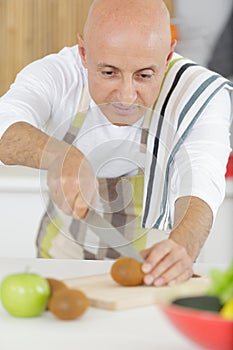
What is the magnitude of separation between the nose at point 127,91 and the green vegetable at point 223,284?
769mm

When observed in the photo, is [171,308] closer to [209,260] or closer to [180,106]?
[180,106]

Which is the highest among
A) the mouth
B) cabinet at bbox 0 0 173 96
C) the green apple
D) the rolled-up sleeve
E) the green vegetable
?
the green vegetable

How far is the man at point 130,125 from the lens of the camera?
159cm

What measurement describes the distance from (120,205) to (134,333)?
0.59m

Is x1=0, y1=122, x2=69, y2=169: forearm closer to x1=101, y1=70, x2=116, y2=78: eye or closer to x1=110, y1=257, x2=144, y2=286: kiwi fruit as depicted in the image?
x1=101, y1=70, x2=116, y2=78: eye

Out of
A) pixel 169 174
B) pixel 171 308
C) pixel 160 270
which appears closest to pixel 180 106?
pixel 169 174

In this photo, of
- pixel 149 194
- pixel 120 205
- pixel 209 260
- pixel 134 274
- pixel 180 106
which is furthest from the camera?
pixel 209 260

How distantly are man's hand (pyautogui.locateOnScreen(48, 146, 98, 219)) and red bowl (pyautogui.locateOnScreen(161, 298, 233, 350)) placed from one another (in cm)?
39

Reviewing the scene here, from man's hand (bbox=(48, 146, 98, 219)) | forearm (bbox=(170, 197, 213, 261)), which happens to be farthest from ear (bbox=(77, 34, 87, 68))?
man's hand (bbox=(48, 146, 98, 219))

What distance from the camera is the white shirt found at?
168 centimetres

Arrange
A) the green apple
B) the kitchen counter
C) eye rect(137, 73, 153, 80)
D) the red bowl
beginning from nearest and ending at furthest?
the red bowl → the kitchen counter → the green apple → eye rect(137, 73, 153, 80)

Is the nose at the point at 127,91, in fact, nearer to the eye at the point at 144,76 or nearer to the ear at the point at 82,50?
the eye at the point at 144,76

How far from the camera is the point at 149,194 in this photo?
1.72m

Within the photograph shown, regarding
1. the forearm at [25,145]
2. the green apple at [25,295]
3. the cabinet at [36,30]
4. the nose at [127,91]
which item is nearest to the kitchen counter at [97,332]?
the green apple at [25,295]
